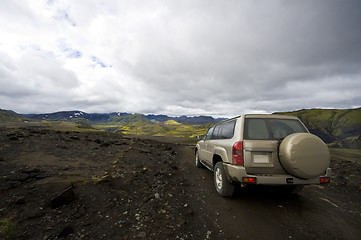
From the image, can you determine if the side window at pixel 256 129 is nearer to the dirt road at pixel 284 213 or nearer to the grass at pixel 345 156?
the dirt road at pixel 284 213

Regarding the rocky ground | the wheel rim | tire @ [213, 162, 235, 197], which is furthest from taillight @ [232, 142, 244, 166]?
the rocky ground

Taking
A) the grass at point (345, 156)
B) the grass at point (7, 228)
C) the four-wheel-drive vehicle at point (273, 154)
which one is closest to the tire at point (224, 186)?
the four-wheel-drive vehicle at point (273, 154)

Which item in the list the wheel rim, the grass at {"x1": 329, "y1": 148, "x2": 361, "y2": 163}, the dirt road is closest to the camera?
the dirt road

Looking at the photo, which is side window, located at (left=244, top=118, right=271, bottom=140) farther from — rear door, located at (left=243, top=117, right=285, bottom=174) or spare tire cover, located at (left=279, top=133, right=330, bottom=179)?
spare tire cover, located at (left=279, top=133, right=330, bottom=179)

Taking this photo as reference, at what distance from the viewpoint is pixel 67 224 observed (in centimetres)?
332

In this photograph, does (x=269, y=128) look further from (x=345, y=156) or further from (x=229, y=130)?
(x=345, y=156)

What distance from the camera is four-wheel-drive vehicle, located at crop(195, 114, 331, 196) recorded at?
3705 mm

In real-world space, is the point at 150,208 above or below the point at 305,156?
below

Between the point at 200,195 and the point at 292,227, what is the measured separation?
8.55 ft

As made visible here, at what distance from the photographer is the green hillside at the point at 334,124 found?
114m

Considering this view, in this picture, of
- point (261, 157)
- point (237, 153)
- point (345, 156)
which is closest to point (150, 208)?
point (237, 153)

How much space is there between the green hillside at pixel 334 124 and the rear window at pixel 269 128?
142m

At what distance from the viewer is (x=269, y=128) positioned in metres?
4.40

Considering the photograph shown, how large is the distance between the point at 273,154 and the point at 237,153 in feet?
2.96
